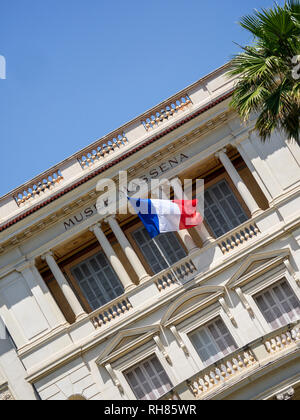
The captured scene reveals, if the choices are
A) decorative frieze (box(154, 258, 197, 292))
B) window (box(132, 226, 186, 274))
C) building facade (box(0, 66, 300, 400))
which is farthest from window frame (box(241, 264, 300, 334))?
window (box(132, 226, 186, 274))

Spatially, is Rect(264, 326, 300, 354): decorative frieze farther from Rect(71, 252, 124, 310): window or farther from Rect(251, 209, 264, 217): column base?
Rect(71, 252, 124, 310): window

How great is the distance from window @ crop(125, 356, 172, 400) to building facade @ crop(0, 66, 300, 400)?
0.13 ft

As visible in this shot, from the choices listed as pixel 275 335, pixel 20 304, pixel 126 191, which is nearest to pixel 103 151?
pixel 126 191

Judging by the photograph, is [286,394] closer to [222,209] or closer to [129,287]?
[129,287]

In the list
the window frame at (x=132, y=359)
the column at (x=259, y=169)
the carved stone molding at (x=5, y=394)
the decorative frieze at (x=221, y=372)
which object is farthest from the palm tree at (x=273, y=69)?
the carved stone molding at (x=5, y=394)

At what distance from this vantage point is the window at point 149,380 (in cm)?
2609

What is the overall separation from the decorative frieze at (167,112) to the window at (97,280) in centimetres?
545

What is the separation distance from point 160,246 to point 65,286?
4.04 m

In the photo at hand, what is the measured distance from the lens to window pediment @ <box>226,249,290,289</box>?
25.5 m

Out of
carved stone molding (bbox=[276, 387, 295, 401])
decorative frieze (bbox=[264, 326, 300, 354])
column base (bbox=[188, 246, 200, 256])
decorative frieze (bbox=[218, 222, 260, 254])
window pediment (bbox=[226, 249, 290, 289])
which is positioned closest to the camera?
carved stone molding (bbox=[276, 387, 295, 401])

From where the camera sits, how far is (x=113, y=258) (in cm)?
2731

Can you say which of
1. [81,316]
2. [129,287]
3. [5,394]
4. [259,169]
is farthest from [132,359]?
[259,169]

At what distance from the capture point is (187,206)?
86.1 ft

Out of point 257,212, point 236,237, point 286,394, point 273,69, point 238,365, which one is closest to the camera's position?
point 273,69
